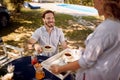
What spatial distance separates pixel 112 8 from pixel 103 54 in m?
0.40

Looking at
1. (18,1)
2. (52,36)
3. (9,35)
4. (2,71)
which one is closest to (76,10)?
(18,1)

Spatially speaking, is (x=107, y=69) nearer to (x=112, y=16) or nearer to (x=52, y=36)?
(x=112, y=16)

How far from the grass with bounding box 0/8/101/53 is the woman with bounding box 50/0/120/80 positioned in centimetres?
500

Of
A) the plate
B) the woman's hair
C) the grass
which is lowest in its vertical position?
the grass

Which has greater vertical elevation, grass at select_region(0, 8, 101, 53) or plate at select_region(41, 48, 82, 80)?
plate at select_region(41, 48, 82, 80)

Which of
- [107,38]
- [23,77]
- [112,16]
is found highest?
[112,16]

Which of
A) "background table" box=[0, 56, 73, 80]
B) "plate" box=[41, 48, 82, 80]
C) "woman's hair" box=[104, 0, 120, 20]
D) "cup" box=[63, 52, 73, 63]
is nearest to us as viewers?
"woman's hair" box=[104, 0, 120, 20]

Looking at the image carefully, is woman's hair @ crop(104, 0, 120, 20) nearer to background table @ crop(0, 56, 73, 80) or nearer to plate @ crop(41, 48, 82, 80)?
plate @ crop(41, 48, 82, 80)

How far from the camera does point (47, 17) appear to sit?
13.0 feet

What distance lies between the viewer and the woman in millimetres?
1940

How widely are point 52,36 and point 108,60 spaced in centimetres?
214

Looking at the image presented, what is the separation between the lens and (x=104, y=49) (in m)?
2.00

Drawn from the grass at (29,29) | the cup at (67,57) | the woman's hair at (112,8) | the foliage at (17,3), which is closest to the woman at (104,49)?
the woman's hair at (112,8)

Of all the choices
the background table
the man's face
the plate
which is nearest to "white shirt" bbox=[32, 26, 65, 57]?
the man's face
